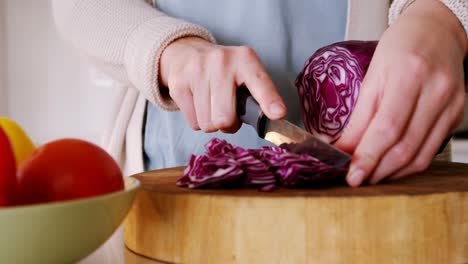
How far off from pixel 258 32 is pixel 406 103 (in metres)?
0.43

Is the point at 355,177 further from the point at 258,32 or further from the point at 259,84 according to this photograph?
the point at 258,32

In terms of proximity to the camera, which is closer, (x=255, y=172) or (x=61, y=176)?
(x=61, y=176)

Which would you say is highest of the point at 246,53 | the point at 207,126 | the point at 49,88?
the point at 246,53

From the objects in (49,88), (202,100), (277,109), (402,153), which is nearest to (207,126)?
(202,100)

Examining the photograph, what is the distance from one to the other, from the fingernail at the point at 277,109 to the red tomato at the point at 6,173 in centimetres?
31

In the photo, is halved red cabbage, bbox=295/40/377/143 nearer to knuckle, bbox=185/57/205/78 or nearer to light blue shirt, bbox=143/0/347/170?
light blue shirt, bbox=143/0/347/170

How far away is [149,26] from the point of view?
3.17ft

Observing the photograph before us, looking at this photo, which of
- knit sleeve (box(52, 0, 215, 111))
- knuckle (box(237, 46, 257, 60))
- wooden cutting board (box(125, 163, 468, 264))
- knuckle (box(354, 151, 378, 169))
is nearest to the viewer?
wooden cutting board (box(125, 163, 468, 264))

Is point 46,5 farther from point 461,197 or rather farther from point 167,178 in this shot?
point 461,197

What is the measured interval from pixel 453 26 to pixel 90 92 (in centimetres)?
224

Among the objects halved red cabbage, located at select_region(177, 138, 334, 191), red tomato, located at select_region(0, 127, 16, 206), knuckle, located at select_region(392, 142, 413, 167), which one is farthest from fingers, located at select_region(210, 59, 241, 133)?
red tomato, located at select_region(0, 127, 16, 206)

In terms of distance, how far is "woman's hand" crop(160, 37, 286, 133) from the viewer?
78 centimetres

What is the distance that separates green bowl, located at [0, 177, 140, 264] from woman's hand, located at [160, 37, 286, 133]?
277mm

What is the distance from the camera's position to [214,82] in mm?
826
